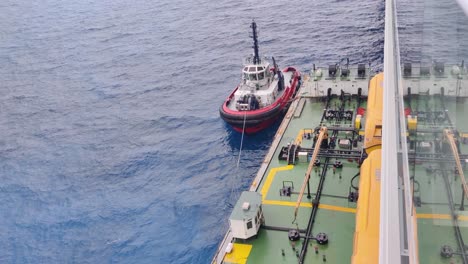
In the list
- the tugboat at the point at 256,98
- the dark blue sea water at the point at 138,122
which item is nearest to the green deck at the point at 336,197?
the dark blue sea water at the point at 138,122

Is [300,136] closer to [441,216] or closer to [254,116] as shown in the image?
[254,116]

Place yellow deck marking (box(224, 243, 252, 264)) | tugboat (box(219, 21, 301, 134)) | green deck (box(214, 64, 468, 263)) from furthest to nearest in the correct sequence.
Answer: tugboat (box(219, 21, 301, 134)), yellow deck marking (box(224, 243, 252, 264)), green deck (box(214, 64, 468, 263))

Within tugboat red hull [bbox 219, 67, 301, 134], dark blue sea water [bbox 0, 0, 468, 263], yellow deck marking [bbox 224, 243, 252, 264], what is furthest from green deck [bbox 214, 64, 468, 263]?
dark blue sea water [bbox 0, 0, 468, 263]

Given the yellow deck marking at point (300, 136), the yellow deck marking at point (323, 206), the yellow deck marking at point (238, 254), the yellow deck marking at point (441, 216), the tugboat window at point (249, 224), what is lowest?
the yellow deck marking at point (238, 254)

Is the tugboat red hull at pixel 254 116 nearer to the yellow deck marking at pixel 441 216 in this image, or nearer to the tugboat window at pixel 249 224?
the tugboat window at pixel 249 224

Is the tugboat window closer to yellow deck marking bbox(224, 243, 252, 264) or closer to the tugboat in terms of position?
yellow deck marking bbox(224, 243, 252, 264)

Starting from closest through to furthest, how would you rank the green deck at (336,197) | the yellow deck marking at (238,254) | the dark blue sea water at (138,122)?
the green deck at (336,197)
the yellow deck marking at (238,254)
the dark blue sea water at (138,122)
